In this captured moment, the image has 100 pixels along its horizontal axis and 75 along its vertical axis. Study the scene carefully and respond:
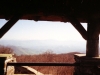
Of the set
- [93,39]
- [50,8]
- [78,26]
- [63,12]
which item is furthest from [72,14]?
[93,39]

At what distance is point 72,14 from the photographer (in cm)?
354

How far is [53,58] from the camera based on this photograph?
54.2 ft

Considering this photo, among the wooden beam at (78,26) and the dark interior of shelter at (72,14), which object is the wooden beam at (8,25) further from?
the wooden beam at (78,26)

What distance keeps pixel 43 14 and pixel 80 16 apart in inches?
38.6

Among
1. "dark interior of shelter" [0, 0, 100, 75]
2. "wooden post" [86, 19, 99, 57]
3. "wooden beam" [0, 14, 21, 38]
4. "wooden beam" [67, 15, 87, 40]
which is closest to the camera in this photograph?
"wooden beam" [0, 14, 21, 38]

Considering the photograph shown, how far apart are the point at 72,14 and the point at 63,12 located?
241 mm

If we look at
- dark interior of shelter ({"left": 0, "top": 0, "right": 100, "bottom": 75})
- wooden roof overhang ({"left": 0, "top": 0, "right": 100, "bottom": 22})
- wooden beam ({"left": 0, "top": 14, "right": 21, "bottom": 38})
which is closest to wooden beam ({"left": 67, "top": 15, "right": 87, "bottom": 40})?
dark interior of shelter ({"left": 0, "top": 0, "right": 100, "bottom": 75})

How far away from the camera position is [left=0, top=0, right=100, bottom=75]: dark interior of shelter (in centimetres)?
322

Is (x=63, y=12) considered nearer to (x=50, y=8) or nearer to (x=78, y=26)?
(x=50, y=8)

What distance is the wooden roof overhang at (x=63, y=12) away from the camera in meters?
3.23

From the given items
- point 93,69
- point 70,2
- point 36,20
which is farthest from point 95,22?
point 36,20

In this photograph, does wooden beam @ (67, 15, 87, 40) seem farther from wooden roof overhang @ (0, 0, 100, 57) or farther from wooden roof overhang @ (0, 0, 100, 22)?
wooden roof overhang @ (0, 0, 100, 22)

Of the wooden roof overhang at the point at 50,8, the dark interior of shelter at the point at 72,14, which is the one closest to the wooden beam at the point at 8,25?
the dark interior of shelter at the point at 72,14

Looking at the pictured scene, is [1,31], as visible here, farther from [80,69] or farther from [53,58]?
[53,58]
